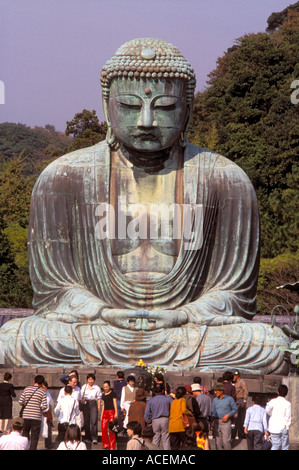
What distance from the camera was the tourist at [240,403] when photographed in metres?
14.6

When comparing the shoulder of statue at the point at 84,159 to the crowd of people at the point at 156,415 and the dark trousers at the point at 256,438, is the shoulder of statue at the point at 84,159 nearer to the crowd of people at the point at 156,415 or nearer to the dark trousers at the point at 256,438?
the crowd of people at the point at 156,415

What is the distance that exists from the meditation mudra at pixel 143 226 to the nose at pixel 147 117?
2 centimetres

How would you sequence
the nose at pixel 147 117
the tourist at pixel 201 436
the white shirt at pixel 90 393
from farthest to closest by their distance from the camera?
the nose at pixel 147 117 → the white shirt at pixel 90 393 → the tourist at pixel 201 436

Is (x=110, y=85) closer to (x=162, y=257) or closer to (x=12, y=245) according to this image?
(x=162, y=257)

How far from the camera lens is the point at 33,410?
13125 mm

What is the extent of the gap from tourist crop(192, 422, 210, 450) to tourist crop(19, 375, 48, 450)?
1.64 metres

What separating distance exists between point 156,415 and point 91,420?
4.50 feet

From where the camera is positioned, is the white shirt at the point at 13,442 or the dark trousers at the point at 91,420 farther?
the dark trousers at the point at 91,420

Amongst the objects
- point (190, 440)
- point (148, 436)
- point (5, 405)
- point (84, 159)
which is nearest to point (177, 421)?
point (190, 440)

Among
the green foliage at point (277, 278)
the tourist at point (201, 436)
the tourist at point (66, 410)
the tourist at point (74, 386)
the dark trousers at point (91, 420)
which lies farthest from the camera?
the green foliage at point (277, 278)

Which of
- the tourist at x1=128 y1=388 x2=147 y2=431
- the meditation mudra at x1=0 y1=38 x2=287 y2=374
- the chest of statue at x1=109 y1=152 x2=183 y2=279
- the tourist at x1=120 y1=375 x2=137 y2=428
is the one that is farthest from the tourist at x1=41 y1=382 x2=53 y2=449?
the chest of statue at x1=109 y1=152 x2=183 y2=279

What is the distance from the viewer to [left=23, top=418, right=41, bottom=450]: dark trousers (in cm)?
1298

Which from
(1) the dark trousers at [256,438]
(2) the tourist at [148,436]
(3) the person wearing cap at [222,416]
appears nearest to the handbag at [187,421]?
(2) the tourist at [148,436]

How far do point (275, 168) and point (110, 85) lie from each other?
18235mm
